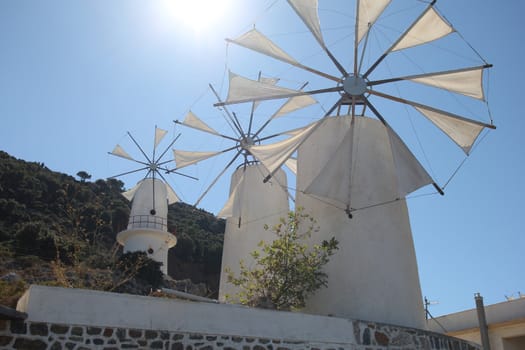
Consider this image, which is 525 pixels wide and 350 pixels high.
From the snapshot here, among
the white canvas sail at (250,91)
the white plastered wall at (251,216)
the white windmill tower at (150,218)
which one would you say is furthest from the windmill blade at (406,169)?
the white windmill tower at (150,218)

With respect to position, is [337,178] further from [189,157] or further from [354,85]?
[189,157]

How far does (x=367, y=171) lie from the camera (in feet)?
38.3

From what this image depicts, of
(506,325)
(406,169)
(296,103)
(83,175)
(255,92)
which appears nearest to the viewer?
(406,169)

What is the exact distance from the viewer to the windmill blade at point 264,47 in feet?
39.2

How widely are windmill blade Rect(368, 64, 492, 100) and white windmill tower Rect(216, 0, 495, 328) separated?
0.07 ft

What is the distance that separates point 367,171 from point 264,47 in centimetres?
358

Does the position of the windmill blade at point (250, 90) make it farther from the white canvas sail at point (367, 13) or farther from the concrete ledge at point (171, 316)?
the concrete ledge at point (171, 316)

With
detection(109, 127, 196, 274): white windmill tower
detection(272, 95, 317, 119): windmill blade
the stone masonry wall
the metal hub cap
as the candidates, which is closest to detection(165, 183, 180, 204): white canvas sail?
detection(109, 127, 196, 274): white windmill tower

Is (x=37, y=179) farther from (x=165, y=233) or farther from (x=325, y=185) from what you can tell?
(x=325, y=185)

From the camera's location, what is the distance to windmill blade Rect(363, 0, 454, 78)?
1135 cm

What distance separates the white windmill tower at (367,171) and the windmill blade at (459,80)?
0.07 feet

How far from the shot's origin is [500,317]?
46.9 ft

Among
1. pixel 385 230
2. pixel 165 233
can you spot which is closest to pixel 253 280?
pixel 385 230

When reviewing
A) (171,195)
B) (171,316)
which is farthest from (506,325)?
(171,195)
